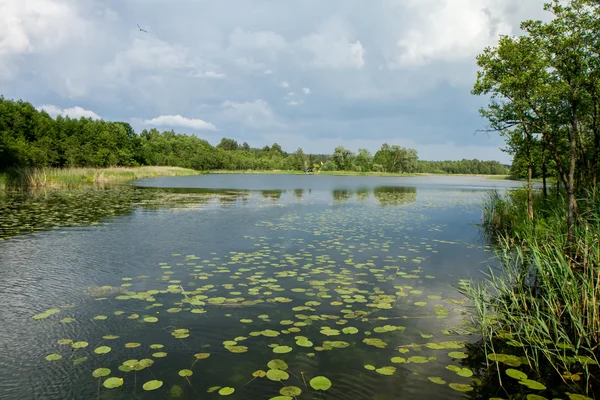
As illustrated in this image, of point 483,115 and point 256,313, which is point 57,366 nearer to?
point 256,313

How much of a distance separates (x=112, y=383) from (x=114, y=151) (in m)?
67.9

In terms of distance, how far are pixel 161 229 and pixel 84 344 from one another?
365 inches

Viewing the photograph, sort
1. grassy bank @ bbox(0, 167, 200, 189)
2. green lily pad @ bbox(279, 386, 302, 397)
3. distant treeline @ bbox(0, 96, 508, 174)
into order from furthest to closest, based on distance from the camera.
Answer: distant treeline @ bbox(0, 96, 508, 174), grassy bank @ bbox(0, 167, 200, 189), green lily pad @ bbox(279, 386, 302, 397)

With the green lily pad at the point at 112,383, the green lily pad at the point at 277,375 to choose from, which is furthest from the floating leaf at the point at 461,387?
the green lily pad at the point at 112,383

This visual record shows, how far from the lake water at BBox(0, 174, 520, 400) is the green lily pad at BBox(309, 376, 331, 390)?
2 cm

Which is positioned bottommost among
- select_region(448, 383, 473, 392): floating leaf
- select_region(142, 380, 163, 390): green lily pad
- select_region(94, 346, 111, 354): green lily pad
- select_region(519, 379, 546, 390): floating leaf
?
select_region(448, 383, 473, 392): floating leaf


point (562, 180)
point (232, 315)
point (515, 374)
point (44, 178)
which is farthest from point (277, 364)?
point (44, 178)

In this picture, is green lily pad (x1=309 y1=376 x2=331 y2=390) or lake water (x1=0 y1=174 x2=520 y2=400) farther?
lake water (x1=0 y1=174 x2=520 y2=400)

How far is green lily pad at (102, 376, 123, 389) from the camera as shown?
156 inches

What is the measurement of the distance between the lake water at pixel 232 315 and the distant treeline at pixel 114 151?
1134 inches

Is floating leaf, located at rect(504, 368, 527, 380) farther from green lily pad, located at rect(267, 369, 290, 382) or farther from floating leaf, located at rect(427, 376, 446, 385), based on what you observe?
green lily pad, located at rect(267, 369, 290, 382)

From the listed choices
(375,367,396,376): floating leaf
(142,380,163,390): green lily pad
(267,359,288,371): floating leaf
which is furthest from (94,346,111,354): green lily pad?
(375,367,396,376): floating leaf

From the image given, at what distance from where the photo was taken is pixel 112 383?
4.00 m

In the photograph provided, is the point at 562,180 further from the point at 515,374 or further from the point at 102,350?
the point at 102,350
